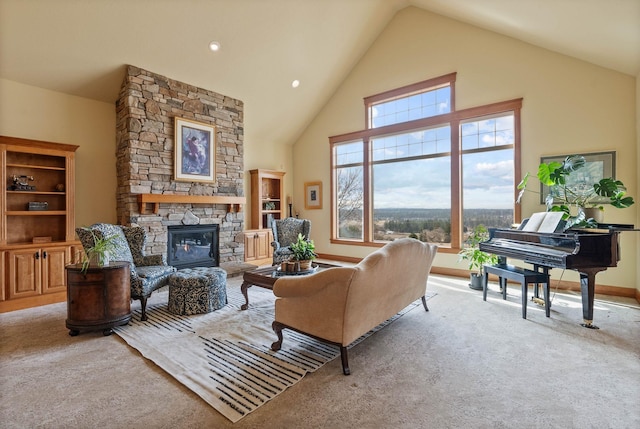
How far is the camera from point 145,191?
4898 mm

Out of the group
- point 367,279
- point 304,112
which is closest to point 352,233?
point 304,112

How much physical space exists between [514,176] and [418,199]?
1743mm

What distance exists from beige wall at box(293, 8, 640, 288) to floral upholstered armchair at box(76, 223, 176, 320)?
4.36m

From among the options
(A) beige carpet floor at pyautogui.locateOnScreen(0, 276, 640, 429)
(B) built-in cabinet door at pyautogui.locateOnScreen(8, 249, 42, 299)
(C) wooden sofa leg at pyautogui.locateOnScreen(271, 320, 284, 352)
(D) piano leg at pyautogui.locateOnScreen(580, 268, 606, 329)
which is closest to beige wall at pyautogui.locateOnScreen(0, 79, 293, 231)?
(B) built-in cabinet door at pyautogui.locateOnScreen(8, 249, 42, 299)

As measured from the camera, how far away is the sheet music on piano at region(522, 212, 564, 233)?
3.53 metres

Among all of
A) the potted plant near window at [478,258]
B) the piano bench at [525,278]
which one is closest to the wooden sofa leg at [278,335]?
the piano bench at [525,278]

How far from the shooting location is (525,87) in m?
4.84

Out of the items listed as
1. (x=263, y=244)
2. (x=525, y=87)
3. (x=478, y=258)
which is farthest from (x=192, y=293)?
(x=525, y=87)

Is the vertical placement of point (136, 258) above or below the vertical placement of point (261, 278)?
above

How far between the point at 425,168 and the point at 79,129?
6.19 metres

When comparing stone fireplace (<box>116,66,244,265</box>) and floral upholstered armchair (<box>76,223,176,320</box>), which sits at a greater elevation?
stone fireplace (<box>116,66,244,265</box>)

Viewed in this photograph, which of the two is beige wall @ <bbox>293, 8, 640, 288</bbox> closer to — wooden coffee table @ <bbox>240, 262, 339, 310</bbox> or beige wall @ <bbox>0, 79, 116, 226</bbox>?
wooden coffee table @ <bbox>240, 262, 339, 310</bbox>

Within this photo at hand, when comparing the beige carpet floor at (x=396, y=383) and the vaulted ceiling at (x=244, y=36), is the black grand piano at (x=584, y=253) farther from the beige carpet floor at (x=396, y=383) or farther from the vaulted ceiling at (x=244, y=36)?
the vaulted ceiling at (x=244, y=36)

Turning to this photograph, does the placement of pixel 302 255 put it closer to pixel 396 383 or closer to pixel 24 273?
pixel 396 383
